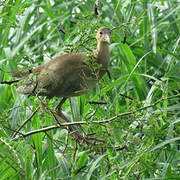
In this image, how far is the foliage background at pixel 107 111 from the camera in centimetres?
205

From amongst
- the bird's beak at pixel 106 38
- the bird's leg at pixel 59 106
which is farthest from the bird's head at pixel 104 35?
the bird's leg at pixel 59 106

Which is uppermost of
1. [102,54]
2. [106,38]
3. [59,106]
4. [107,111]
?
[106,38]

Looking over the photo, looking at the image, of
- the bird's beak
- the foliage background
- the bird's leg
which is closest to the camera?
the foliage background

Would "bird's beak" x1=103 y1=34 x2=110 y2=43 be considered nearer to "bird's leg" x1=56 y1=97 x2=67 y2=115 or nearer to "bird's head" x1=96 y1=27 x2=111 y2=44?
"bird's head" x1=96 y1=27 x2=111 y2=44

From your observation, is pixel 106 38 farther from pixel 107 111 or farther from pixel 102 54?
pixel 107 111

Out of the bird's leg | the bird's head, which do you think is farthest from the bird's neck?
the bird's leg

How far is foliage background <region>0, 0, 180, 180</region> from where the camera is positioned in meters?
2.05

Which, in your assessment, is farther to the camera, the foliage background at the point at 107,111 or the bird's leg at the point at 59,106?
the bird's leg at the point at 59,106

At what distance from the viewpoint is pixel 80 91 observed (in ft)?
8.73

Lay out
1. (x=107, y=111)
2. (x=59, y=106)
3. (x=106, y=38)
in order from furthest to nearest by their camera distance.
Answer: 1. (x=59, y=106)
2. (x=106, y=38)
3. (x=107, y=111)

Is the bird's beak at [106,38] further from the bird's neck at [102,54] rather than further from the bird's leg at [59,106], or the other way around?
the bird's leg at [59,106]

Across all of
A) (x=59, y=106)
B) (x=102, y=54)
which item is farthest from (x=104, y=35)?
(x=59, y=106)

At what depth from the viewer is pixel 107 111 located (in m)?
2.23

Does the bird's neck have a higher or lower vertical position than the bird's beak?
lower
